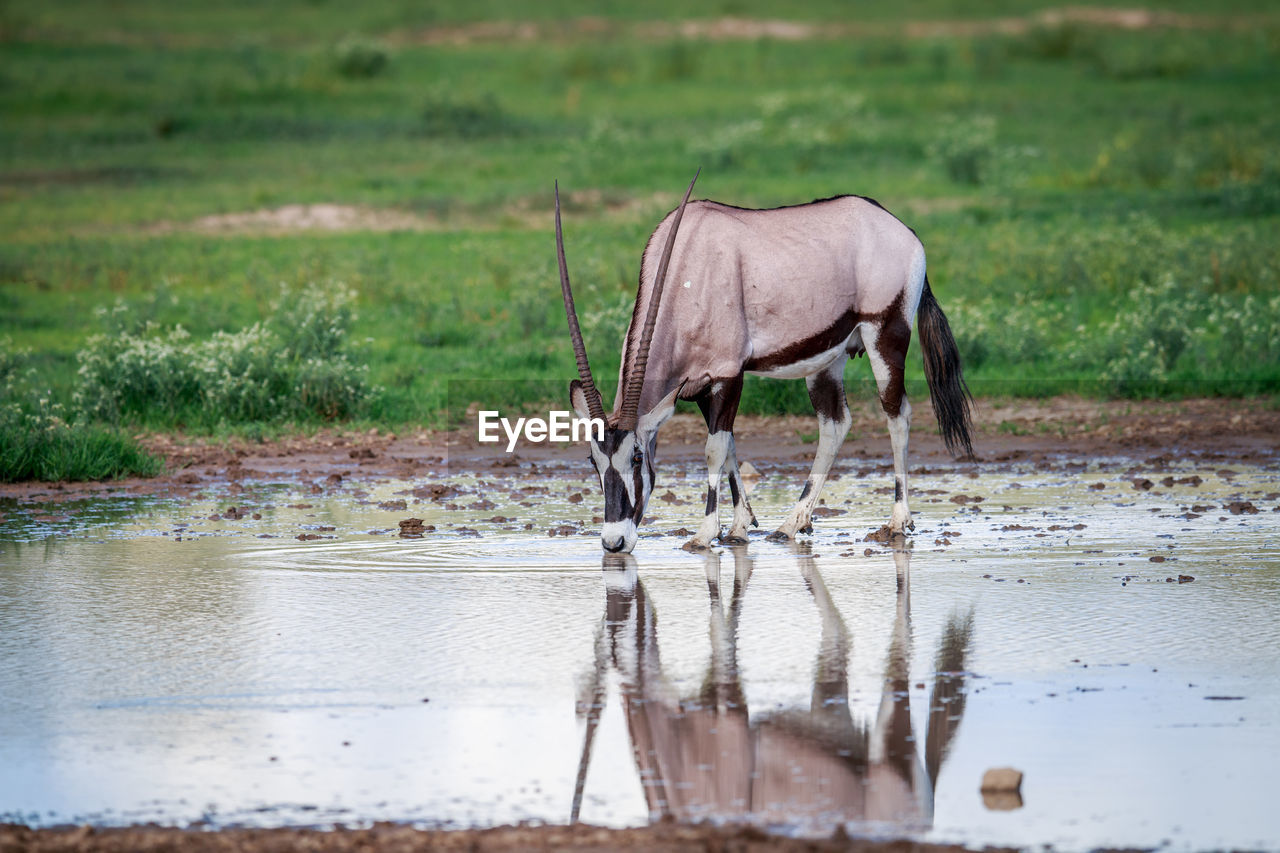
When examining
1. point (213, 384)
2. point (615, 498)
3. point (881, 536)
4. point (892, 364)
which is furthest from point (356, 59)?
point (615, 498)

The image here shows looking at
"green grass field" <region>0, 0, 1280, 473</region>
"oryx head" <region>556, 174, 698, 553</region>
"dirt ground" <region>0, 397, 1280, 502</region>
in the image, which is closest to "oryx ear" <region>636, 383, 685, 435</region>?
"oryx head" <region>556, 174, 698, 553</region>

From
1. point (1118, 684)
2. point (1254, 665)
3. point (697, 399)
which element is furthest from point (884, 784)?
point (697, 399)

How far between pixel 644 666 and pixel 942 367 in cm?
390

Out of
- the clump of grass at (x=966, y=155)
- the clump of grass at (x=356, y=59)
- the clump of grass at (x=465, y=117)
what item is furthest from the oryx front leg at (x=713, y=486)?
the clump of grass at (x=356, y=59)

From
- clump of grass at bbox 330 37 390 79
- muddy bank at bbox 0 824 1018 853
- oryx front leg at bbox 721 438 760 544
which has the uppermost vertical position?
clump of grass at bbox 330 37 390 79

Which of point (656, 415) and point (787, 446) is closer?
point (656, 415)

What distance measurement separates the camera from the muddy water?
5055 mm

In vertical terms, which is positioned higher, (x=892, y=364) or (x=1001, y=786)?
(x=892, y=364)

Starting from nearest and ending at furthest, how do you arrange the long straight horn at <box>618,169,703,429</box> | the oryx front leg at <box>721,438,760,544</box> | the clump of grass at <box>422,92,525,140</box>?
the long straight horn at <box>618,169,703,429</box>
the oryx front leg at <box>721,438,760,544</box>
the clump of grass at <box>422,92,525,140</box>

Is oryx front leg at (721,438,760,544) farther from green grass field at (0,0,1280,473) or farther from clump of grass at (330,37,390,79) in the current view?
clump of grass at (330,37,390,79)

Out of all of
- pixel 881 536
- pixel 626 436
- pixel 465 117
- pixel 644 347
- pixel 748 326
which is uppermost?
pixel 465 117

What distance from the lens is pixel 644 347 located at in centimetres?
859

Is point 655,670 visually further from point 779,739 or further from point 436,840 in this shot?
point 436,840

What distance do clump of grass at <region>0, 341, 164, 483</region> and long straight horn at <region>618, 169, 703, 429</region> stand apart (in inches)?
167
